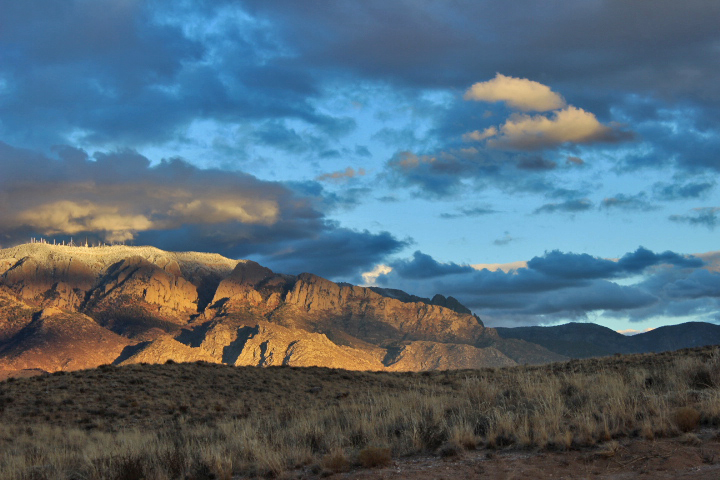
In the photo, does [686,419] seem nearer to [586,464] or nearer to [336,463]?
[586,464]

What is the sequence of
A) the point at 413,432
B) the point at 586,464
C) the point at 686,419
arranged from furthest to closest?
the point at 413,432
the point at 686,419
the point at 586,464

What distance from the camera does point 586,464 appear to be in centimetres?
1118

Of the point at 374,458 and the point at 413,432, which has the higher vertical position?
the point at 413,432

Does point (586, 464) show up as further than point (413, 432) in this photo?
No

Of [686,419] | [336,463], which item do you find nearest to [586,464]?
[686,419]

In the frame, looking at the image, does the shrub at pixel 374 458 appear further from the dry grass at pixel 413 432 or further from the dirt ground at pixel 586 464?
the dirt ground at pixel 586 464

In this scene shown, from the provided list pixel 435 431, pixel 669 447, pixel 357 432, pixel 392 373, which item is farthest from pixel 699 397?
pixel 392 373

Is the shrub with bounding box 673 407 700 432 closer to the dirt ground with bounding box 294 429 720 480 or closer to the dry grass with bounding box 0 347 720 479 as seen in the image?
the dry grass with bounding box 0 347 720 479

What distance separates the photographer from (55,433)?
2786 centimetres

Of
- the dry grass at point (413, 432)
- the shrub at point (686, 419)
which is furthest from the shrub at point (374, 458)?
the shrub at point (686, 419)

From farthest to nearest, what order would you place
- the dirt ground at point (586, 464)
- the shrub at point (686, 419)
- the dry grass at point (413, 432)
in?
the dry grass at point (413, 432)
the shrub at point (686, 419)
the dirt ground at point (586, 464)

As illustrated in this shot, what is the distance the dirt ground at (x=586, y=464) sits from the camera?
10516 millimetres

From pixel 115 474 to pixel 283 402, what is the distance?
25.5 meters

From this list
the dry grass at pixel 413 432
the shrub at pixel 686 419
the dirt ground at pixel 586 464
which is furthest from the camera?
the dry grass at pixel 413 432
